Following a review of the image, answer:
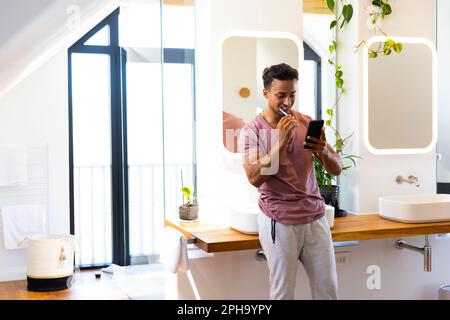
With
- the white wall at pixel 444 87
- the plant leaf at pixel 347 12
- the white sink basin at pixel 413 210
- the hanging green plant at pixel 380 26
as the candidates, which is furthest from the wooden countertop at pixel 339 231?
the plant leaf at pixel 347 12

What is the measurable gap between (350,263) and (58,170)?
6.65 feet

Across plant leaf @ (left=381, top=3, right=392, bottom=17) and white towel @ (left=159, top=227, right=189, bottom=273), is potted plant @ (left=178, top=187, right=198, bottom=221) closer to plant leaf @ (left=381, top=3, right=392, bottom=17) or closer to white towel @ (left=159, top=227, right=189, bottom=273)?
white towel @ (left=159, top=227, right=189, bottom=273)

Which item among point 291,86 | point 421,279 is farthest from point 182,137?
point 421,279

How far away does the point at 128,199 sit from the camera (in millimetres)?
2398

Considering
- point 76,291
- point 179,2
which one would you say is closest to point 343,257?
point 179,2

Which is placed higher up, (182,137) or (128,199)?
(182,137)

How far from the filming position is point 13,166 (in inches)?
129

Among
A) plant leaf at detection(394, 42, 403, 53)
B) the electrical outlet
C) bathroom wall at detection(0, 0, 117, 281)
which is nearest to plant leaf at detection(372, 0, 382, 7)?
plant leaf at detection(394, 42, 403, 53)

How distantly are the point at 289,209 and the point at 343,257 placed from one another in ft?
2.07

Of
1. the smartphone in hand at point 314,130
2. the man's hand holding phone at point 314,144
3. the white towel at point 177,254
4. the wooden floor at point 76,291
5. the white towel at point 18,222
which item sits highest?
the smartphone in hand at point 314,130

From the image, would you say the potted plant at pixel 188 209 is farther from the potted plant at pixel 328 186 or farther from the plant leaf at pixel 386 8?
the plant leaf at pixel 386 8

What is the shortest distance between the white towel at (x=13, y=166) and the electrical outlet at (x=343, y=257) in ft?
6.73

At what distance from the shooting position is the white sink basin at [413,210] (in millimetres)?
1938
